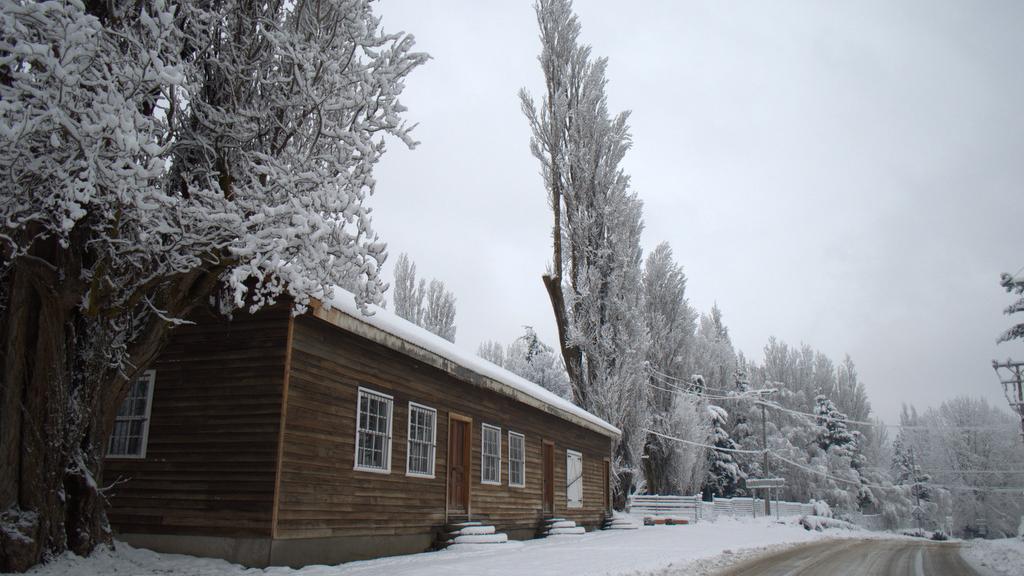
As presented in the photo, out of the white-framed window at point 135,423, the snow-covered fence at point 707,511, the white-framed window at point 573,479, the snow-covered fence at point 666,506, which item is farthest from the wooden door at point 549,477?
the snow-covered fence at point 707,511

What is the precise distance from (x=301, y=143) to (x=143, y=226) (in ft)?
7.64

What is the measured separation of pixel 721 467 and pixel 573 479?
26648mm

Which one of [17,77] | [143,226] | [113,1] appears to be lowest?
[143,226]

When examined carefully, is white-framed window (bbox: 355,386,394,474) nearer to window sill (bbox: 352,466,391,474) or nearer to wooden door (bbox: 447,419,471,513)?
window sill (bbox: 352,466,391,474)

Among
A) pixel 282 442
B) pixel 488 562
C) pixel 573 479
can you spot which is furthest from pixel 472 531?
pixel 573 479

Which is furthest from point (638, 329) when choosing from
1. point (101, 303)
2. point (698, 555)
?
point (101, 303)

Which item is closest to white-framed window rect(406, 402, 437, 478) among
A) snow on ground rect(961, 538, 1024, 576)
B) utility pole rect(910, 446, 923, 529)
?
snow on ground rect(961, 538, 1024, 576)

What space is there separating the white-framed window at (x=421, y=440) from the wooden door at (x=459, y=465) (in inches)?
33.2

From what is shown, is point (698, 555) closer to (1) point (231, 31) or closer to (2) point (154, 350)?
(2) point (154, 350)

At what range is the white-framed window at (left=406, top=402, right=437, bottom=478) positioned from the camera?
1275 cm

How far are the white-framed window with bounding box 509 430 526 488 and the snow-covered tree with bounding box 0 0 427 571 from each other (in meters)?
9.10

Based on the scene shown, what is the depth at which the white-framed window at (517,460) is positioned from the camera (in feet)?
55.2

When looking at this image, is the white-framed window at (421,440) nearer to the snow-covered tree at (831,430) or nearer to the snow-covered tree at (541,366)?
the snow-covered tree at (541,366)

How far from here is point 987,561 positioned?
1560cm
